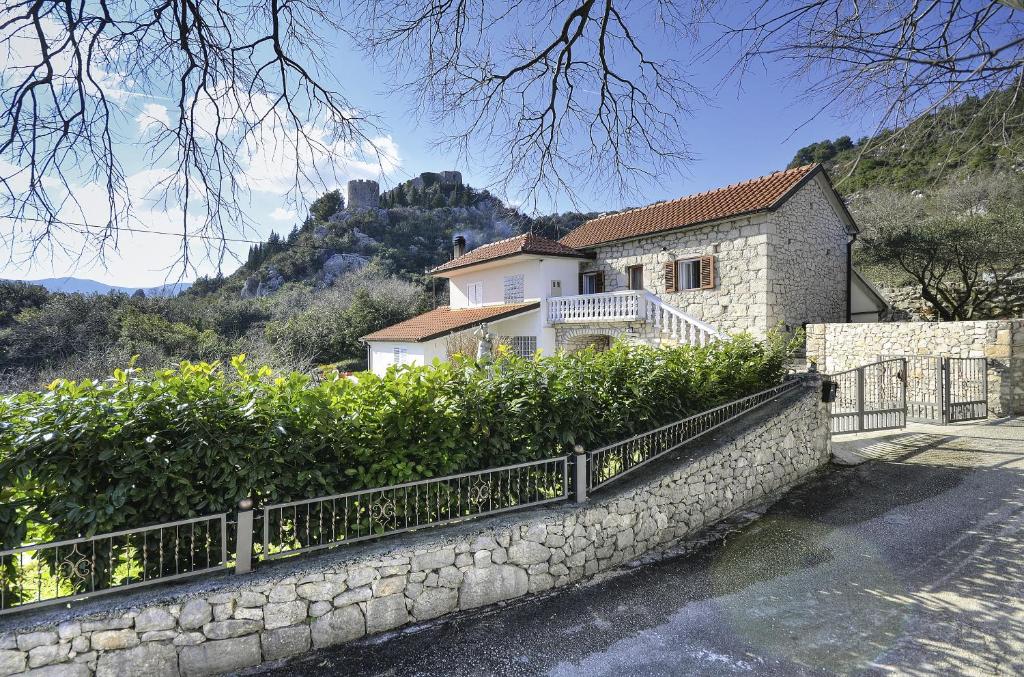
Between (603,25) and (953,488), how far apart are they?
7805 mm

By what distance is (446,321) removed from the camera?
19375 millimetres

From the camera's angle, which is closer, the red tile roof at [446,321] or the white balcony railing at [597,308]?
the white balcony railing at [597,308]

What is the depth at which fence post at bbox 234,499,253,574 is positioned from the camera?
11.7 ft

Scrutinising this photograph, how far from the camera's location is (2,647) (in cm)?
295

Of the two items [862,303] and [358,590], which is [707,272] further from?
[358,590]

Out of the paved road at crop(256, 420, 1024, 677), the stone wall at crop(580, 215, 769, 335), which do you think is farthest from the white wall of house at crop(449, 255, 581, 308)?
the paved road at crop(256, 420, 1024, 677)

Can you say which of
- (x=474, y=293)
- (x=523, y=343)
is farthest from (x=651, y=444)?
(x=474, y=293)

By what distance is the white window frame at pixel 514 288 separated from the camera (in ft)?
62.2

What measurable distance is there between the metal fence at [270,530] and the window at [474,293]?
16288 mm

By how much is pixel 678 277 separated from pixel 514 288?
6251 millimetres

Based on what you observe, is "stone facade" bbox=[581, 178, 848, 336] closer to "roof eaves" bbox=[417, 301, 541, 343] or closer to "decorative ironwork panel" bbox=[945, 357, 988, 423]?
"decorative ironwork panel" bbox=[945, 357, 988, 423]

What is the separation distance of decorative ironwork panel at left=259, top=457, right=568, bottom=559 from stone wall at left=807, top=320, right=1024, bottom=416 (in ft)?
29.7

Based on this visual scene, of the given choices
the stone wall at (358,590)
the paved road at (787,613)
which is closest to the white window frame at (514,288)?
the stone wall at (358,590)

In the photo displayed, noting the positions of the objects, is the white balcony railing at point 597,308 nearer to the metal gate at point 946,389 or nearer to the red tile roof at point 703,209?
the red tile roof at point 703,209
